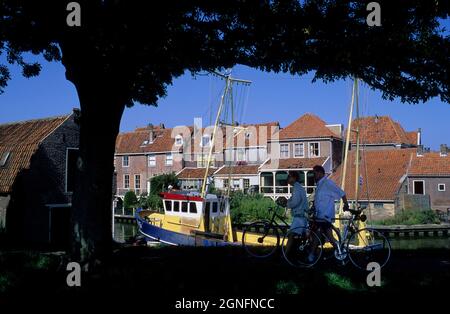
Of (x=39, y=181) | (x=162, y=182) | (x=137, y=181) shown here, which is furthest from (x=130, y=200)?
(x=39, y=181)

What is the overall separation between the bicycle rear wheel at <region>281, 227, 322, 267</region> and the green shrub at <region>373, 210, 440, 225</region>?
122 feet

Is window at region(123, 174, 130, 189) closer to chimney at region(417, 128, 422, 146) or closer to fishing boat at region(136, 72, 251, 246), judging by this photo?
fishing boat at region(136, 72, 251, 246)

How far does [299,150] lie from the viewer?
5559 centimetres

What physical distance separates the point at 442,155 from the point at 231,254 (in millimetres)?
44896

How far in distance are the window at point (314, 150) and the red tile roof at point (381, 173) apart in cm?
305

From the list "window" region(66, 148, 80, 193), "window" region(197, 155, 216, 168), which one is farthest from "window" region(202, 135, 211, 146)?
"window" region(66, 148, 80, 193)

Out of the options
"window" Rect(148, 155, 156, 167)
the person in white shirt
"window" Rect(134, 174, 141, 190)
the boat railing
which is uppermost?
"window" Rect(148, 155, 156, 167)

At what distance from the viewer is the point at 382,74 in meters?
9.17

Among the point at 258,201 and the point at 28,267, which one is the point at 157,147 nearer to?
the point at 258,201

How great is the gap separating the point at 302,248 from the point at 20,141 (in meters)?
20.8

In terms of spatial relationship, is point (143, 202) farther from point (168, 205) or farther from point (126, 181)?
point (168, 205)

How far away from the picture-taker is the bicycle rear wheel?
911 centimetres

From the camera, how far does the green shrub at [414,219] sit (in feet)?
144

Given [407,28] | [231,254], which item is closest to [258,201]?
[231,254]
